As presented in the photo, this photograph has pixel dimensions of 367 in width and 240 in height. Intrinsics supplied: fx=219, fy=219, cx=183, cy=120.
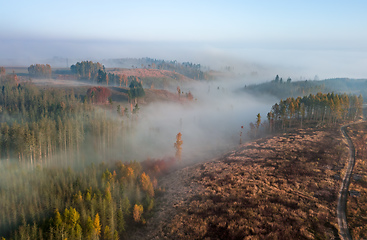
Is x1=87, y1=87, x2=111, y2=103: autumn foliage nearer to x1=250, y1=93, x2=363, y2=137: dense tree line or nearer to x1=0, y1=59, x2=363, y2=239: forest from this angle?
x1=0, y1=59, x2=363, y2=239: forest

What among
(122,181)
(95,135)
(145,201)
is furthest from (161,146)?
(145,201)

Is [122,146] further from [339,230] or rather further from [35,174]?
[339,230]

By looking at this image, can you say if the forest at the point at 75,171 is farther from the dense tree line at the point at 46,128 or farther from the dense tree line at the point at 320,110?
the dense tree line at the point at 320,110

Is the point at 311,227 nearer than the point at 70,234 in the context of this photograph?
No

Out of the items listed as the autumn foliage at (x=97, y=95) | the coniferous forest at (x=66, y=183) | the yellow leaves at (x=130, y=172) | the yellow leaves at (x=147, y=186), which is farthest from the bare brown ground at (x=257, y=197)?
the autumn foliage at (x=97, y=95)

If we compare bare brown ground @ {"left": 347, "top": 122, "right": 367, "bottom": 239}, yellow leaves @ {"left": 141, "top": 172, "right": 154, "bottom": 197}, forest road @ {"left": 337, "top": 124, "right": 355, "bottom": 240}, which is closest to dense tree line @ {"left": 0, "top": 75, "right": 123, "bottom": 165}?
yellow leaves @ {"left": 141, "top": 172, "right": 154, "bottom": 197}

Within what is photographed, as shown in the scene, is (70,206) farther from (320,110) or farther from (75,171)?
(320,110)

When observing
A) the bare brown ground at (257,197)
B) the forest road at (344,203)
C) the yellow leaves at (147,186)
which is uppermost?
the forest road at (344,203)
